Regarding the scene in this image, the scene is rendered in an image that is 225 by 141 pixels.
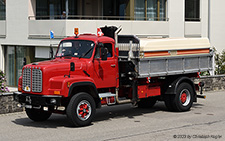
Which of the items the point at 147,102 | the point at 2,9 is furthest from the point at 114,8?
the point at 147,102

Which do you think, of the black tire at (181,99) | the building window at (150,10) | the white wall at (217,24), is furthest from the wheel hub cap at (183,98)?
the white wall at (217,24)

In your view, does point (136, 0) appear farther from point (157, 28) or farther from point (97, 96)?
point (97, 96)

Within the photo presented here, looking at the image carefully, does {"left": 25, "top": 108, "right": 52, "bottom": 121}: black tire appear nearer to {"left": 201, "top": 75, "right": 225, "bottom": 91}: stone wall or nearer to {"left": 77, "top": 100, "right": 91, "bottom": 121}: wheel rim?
{"left": 77, "top": 100, "right": 91, "bottom": 121}: wheel rim

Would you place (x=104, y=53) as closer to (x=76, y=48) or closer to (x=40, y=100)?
(x=76, y=48)

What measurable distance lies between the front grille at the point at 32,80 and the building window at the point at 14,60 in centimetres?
1299

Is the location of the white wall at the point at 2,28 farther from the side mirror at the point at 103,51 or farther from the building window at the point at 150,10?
the side mirror at the point at 103,51

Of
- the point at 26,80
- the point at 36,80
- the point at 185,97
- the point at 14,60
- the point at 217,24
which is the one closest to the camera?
the point at 36,80

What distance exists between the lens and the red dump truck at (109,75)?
11852mm

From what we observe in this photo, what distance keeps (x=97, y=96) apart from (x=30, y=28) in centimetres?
1257

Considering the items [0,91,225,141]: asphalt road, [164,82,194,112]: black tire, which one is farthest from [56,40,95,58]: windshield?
[164,82,194,112]: black tire

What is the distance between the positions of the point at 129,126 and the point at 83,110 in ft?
4.57

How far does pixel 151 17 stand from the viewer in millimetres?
25453

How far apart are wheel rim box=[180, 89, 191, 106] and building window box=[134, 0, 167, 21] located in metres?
10.5

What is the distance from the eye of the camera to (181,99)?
14781mm
